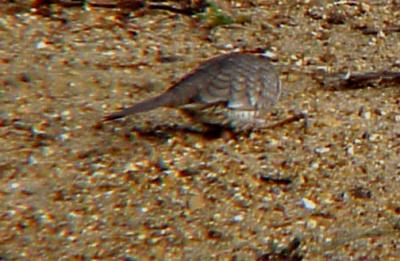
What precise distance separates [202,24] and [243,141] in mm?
1314

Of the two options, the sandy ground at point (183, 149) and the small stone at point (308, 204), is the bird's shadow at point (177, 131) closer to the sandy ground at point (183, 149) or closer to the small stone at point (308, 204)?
the sandy ground at point (183, 149)

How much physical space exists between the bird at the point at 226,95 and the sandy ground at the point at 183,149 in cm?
12

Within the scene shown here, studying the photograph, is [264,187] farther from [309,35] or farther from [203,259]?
[309,35]

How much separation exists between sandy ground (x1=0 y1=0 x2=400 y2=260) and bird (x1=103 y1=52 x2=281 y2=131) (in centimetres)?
12

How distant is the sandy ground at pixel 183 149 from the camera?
16.0 ft

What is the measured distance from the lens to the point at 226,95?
549cm

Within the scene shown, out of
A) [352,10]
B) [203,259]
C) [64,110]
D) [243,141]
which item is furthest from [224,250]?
[352,10]

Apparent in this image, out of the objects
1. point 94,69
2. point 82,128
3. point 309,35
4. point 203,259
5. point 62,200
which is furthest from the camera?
point 309,35

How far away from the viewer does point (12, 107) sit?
19.0 feet

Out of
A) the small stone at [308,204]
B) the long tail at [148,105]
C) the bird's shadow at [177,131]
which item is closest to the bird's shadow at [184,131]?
the bird's shadow at [177,131]

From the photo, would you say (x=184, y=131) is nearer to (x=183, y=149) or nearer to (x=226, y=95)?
(x=183, y=149)

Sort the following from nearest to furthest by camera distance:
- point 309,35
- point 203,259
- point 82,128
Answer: point 203,259 < point 82,128 < point 309,35

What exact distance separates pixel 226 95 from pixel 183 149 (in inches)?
12.7

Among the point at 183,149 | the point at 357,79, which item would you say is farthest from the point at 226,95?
the point at 357,79
